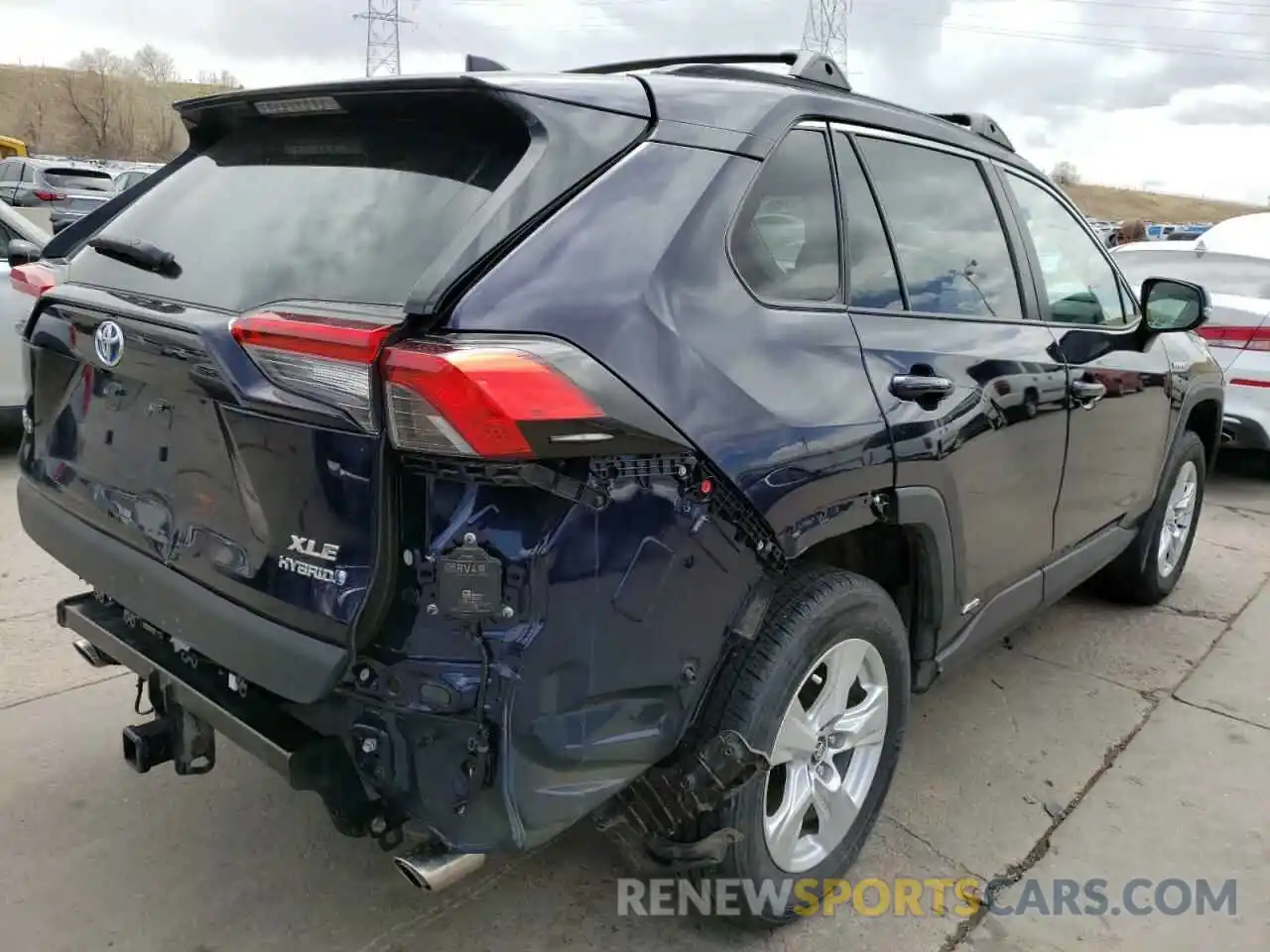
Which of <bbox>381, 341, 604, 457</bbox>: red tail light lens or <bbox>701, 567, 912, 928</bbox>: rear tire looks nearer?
<bbox>381, 341, 604, 457</bbox>: red tail light lens

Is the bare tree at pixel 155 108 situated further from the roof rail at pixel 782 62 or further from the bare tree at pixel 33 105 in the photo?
the roof rail at pixel 782 62

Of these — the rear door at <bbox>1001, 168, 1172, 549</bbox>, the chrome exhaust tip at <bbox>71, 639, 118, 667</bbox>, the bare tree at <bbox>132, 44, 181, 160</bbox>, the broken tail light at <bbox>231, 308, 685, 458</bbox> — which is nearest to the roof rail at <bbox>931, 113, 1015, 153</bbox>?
the rear door at <bbox>1001, 168, 1172, 549</bbox>

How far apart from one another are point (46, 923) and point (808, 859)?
1.87 metres

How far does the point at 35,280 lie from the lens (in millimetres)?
2578

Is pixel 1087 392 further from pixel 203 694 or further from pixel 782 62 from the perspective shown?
pixel 203 694

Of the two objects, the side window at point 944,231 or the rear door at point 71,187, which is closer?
the side window at point 944,231

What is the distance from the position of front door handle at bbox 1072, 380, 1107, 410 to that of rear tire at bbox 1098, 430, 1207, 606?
1.14 metres

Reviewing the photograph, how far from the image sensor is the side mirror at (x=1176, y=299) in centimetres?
381

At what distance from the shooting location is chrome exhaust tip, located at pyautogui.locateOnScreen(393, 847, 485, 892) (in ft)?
5.83

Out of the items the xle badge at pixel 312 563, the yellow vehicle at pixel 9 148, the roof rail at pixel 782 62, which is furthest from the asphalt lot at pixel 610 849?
the yellow vehicle at pixel 9 148

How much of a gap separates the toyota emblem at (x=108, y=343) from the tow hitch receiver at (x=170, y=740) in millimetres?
710

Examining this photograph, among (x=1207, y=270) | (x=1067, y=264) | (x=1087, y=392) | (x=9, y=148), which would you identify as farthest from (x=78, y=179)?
(x=1087, y=392)

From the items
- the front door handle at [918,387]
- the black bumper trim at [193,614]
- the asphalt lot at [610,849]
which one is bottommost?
the asphalt lot at [610,849]

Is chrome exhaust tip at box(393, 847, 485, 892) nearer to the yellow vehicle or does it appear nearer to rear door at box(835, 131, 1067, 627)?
rear door at box(835, 131, 1067, 627)
